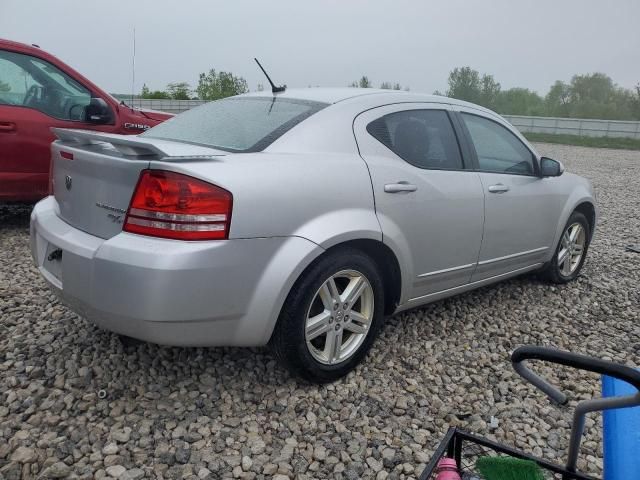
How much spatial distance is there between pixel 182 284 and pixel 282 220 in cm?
51

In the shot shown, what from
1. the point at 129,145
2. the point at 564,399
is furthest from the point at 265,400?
the point at 564,399

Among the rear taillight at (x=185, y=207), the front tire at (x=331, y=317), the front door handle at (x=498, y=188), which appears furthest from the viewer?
the front door handle at (x=498, y=188)

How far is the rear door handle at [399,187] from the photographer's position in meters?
2.87

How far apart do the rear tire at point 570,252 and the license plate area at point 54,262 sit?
351 centimetres

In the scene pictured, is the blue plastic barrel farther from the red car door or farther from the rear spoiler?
the red car door

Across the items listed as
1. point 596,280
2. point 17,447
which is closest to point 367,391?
point 17,447

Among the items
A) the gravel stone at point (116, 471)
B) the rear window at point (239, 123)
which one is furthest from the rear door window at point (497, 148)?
the gravel stone at point (116, 471)

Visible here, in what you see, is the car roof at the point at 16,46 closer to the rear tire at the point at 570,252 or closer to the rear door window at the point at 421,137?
the rear door window at the point at 421,137

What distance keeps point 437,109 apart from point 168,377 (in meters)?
2.23

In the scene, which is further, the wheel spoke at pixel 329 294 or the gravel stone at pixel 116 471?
the wheel spoke at pixel 329 294

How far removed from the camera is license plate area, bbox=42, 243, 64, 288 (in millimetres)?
2593

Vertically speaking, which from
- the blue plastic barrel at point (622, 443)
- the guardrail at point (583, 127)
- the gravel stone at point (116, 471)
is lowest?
the gravel stone at point (116, 471)

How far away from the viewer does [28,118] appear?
506 cm

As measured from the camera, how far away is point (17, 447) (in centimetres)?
224
